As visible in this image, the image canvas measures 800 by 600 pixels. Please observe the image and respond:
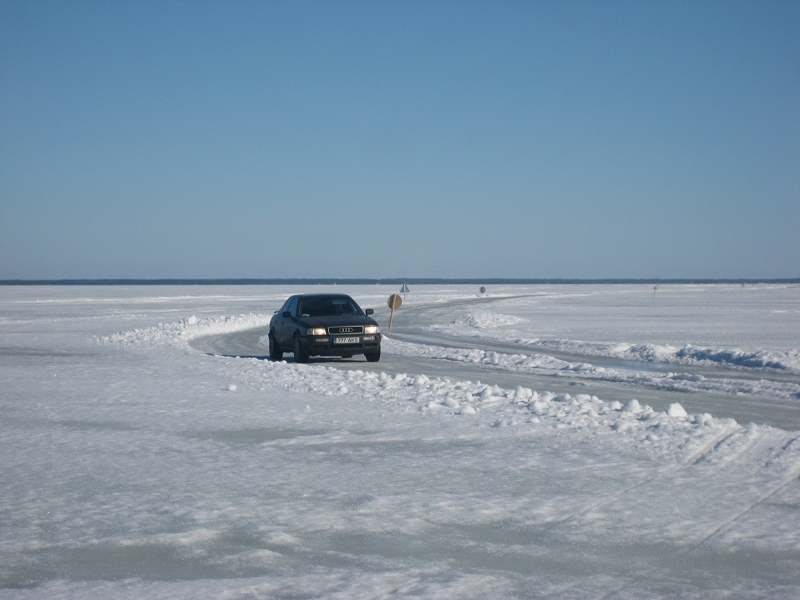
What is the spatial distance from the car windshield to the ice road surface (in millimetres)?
4778

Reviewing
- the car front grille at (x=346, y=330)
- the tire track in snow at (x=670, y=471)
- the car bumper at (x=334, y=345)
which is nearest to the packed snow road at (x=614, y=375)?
the car bumper at (x=334, y=345)

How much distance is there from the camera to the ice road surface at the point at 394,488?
4.78m

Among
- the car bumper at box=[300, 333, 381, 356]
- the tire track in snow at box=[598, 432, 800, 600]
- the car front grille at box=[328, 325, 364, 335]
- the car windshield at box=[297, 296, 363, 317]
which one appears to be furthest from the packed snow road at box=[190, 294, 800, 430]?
the tire track in snow at box=[598, 432, 800, 600]

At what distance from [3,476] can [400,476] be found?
340cm

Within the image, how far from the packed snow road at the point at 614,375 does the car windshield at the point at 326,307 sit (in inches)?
44.6

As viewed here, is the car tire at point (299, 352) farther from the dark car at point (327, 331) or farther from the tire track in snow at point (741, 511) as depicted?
the tire track in snow at point (741, 511)

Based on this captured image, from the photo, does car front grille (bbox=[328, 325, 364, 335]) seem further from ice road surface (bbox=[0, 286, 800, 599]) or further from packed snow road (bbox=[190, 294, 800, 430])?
ice road surface (bbox=[0, 286, 800, 599])

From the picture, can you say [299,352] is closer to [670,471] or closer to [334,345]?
[334,345]

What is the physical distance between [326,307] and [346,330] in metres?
1.50

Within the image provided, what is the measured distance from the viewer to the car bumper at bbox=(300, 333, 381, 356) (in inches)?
731

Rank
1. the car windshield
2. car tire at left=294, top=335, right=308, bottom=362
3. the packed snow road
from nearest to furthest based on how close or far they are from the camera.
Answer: the packed snow road → car tire at left=294, top=335, right=308, bottom=362 → the car windshield

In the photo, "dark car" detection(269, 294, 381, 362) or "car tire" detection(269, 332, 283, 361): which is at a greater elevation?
"dark car" detection(269, 294, 381, 362)

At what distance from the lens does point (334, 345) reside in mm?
18594

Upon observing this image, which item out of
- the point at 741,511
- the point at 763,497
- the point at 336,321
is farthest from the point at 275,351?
the point at 741,511
